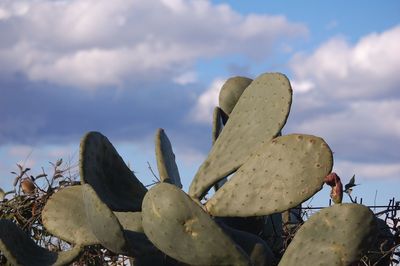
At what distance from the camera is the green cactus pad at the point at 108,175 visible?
10.3ft

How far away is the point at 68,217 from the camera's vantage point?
11.1ft

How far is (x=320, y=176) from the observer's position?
284 centimetres

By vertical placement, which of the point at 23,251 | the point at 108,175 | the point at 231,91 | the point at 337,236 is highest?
the point at 231,91

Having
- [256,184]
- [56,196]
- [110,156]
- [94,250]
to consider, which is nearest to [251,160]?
[256,184]

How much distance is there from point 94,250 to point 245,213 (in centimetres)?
120

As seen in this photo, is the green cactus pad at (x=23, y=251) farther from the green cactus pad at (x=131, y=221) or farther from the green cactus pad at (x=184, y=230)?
the green cactus pad at (x=184, y=230)

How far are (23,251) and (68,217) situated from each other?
213 mm

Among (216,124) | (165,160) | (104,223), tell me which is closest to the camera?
(104,223)

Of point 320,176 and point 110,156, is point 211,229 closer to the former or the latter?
point 320,176

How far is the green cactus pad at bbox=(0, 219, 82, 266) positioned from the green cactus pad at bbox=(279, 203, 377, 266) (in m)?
0.92

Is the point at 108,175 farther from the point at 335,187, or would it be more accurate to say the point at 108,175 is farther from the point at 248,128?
the point at 335,187

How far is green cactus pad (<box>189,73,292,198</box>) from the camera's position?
3.12m

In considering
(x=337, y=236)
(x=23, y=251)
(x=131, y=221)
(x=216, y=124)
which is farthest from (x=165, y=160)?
(x=337, y=236)

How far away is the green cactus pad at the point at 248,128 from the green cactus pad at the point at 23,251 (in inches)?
21.6
